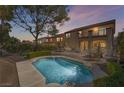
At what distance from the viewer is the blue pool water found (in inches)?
182

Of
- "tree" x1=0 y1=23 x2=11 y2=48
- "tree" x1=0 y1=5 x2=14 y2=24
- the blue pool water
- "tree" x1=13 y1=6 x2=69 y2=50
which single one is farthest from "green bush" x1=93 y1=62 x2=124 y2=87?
"tree" x1=0 y1=5 x2=14 y2=24

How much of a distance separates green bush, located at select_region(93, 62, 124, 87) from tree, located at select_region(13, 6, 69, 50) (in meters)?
1.14

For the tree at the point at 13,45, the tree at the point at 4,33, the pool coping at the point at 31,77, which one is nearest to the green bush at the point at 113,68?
the pool coping at the point at 31,77

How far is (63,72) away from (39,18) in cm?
105

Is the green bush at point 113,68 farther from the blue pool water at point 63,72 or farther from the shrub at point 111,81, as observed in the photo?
the blue pool water at point 63,72

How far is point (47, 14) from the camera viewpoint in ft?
15.4

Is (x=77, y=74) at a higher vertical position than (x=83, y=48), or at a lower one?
lower

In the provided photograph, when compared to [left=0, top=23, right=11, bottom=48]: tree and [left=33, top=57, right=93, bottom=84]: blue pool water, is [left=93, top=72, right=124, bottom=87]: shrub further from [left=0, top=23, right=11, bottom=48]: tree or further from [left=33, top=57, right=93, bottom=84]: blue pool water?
[left=0, top=23, right=11, bottom=48]: tree

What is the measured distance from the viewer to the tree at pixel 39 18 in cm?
462

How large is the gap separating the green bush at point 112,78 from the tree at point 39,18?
1.14 m

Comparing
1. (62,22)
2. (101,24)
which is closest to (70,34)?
(62,22)
